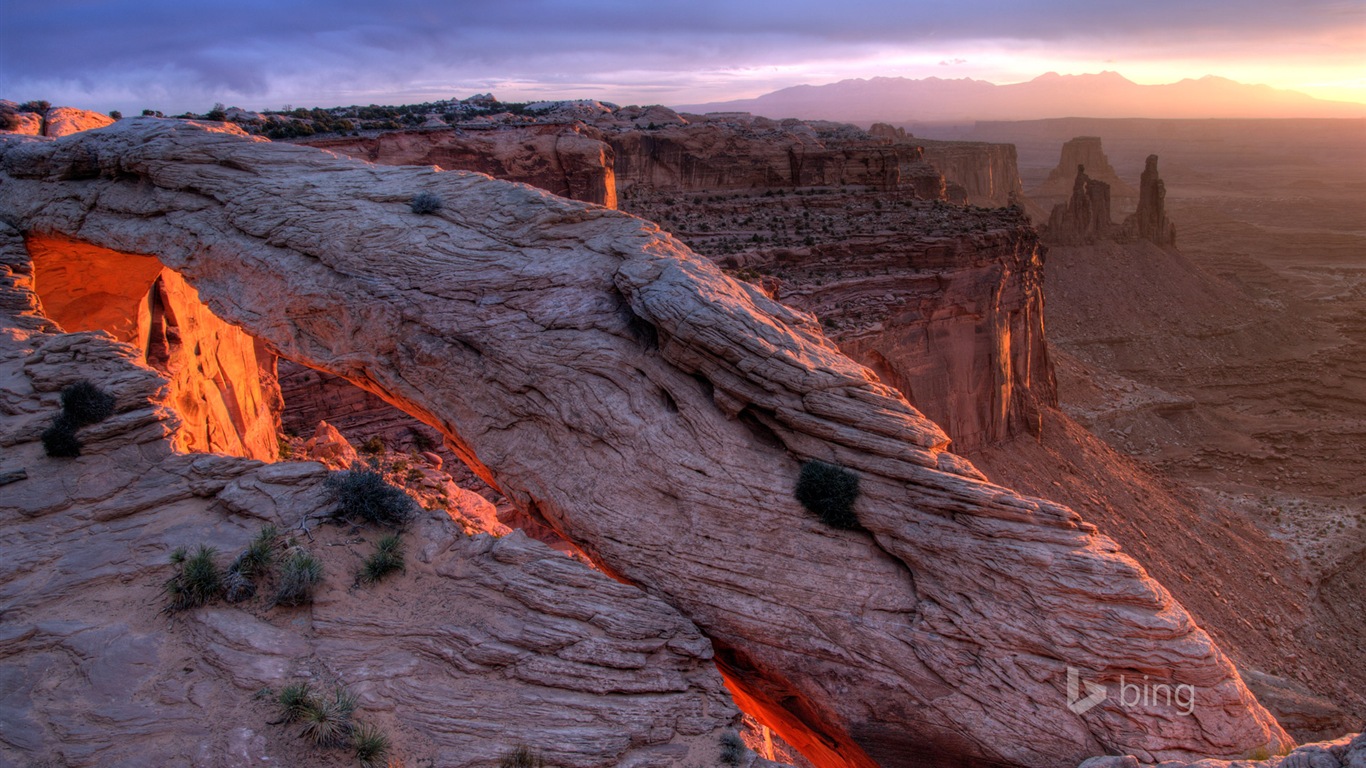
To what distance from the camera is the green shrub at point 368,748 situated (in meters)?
8.79

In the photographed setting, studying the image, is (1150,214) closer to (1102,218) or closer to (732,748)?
(1102,218)

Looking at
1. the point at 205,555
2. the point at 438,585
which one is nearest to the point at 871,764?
the point at 438,585

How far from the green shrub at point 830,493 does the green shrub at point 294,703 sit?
23.3 feet

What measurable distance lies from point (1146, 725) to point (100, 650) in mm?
13266

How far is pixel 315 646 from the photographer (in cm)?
1004

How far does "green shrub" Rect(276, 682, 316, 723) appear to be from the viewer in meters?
8.91

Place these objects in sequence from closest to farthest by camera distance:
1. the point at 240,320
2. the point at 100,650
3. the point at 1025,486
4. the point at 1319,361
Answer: the point at 100,650, the point at 240,320, the point at 1025,486, the point at 1319,361

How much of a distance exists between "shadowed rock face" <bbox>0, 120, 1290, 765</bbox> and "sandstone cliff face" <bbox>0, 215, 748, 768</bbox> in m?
1.43

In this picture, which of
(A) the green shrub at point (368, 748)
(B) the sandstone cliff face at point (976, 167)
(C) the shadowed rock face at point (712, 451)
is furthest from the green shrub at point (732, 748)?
(B) the sandstone cliff face at point (976, 167)

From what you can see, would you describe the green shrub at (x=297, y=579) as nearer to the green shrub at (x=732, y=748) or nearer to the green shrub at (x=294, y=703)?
the green shrub at (x=294, y=703)

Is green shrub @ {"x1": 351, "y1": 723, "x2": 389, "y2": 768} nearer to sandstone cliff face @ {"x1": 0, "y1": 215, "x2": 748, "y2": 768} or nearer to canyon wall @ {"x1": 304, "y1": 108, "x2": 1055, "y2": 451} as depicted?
sandstone cliff face @ {"x1": 0, "y1": 215, "x2": 748, "y2": 768}

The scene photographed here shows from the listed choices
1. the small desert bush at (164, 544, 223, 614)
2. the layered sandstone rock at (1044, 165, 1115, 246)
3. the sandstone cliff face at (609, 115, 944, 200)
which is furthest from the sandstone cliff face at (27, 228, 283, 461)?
the layered sandstone rock at (1044, 165, 1115, 246)

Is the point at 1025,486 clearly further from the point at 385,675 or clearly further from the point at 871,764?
the point at 385,675

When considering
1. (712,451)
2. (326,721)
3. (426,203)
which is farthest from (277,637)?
(426,203)
